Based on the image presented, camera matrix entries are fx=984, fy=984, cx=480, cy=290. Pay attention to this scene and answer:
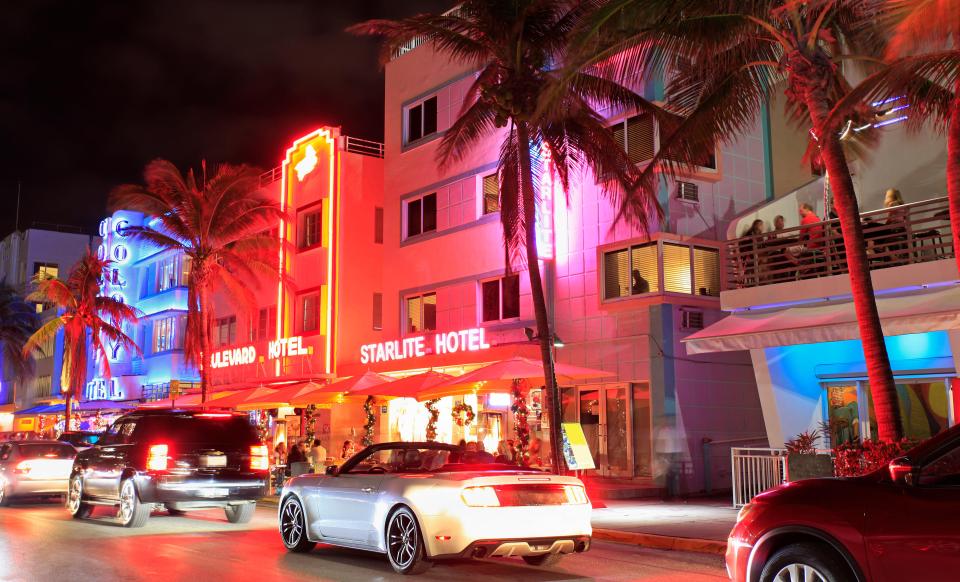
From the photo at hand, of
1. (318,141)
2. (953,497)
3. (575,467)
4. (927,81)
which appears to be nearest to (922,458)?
(953,497)

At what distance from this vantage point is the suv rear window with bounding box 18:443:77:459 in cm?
2048

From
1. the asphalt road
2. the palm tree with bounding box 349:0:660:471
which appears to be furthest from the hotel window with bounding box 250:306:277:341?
the asphalt road

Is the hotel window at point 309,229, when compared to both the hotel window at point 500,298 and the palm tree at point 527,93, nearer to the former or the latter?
the hotel window at point 500,298

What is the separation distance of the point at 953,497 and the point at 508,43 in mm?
14575

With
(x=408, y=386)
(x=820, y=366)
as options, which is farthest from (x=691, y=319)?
(x=408, y=386)

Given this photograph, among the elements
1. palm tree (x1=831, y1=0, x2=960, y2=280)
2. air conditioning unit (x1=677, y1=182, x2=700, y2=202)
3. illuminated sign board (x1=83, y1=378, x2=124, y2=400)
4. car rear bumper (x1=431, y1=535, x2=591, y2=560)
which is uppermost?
air conditioning unit (x1=677, y1=182, x2=700, y2=202)

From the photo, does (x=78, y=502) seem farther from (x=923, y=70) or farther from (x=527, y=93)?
(x=923, y=70)

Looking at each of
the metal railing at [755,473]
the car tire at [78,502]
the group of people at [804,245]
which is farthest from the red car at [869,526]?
the car tire at [78,502]

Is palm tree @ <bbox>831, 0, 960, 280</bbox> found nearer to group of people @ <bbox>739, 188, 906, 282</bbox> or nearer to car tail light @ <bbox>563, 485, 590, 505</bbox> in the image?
group of people @ <bbox>739, 188, 906, 282</bbox>

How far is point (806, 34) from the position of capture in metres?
13.5

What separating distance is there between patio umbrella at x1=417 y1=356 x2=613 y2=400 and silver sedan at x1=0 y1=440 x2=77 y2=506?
769 cm

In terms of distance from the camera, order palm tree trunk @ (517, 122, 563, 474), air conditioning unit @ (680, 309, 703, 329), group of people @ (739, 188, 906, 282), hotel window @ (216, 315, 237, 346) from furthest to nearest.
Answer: hotel window @ (216, 315, 237, 346) < air conditioning unit @ (680, 309, 703, 329) < palm tree trunk @ (517, 122, 563, 474) < group of people @ (739, 188, 906, 282)

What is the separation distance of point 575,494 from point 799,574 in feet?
13.3

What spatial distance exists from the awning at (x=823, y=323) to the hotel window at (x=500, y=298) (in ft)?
26.9
